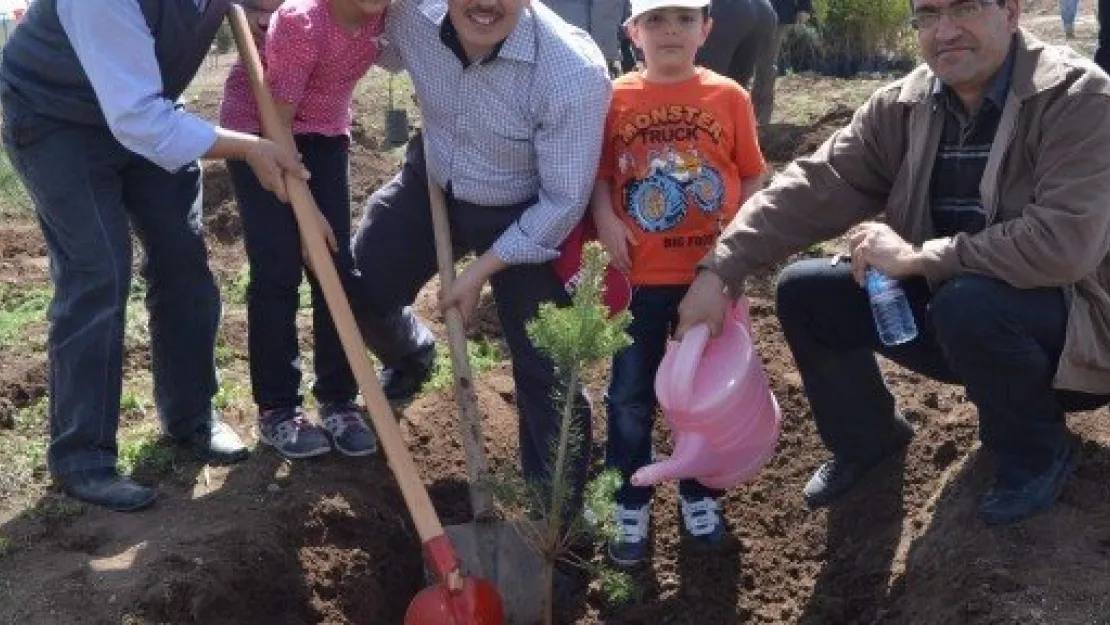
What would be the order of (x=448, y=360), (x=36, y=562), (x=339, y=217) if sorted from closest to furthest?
(x=36, y=562) < (x=339, y=217) < (x=448, y=360)

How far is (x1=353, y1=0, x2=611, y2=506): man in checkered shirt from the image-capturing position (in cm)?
370

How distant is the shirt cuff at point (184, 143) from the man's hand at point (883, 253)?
169 centimetres

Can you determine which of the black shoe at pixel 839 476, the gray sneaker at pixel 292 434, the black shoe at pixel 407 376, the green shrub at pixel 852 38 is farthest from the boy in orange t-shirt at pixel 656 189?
the green shrub at pixel 852 38

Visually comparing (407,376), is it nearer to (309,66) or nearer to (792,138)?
(309,66)

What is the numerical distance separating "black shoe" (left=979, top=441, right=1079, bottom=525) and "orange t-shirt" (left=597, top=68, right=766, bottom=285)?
1006mm

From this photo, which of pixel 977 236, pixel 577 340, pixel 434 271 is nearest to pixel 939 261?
pixel 977 236

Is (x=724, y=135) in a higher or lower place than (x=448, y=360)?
higher

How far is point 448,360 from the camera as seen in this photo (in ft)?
16.5

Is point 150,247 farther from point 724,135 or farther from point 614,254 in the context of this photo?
point 724,135

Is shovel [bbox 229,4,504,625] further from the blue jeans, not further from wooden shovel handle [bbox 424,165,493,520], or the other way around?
the blue jeans

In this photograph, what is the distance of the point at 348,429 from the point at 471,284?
2.60 ft

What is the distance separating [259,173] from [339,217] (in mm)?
504

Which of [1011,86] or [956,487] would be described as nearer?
[1011,86]

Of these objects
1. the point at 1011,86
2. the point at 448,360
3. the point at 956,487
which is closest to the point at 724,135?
the point at 1011,86
